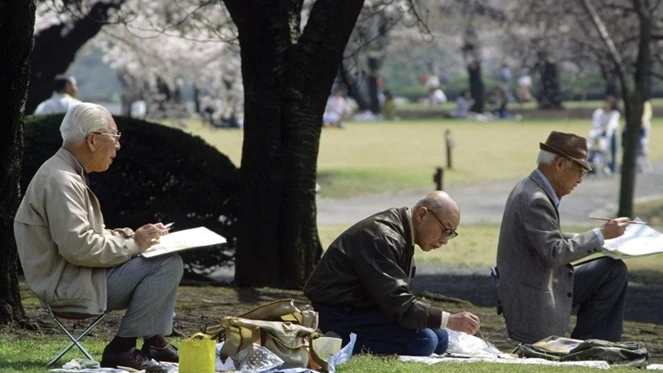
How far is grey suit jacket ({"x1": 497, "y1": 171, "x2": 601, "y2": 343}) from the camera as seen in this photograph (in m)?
7.71

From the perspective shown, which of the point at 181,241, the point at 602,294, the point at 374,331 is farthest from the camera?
the point at 602,294

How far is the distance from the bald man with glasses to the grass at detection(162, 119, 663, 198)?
57.8 ft

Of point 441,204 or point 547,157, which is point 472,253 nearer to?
point 547,157

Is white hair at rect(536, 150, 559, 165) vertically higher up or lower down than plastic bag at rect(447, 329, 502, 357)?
higher up

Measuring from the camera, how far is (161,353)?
6.50m

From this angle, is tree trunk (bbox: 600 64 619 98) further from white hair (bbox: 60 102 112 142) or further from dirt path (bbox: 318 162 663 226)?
white hair (bbox: 60 102 112 142)

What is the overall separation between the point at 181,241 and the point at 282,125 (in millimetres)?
4568

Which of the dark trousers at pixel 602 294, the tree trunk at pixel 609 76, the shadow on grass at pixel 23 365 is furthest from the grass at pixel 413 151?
the shadow on grass at pixel 23 365

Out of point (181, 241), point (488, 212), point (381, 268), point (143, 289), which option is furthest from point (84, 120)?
point (488, 212)

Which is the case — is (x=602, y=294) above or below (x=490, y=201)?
above

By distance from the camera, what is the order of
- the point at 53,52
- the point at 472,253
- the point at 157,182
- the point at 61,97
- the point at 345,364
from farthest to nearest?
the point at 53,52, the point at 472,253, the point at 61,97, the point at 157,182, the point at 345,364

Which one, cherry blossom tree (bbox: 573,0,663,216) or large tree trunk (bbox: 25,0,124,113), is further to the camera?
large tree trunk (bbox: 25,0,124,113)

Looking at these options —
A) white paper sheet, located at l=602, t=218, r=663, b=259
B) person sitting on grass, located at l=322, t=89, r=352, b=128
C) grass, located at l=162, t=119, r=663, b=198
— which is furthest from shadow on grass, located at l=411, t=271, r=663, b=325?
person sitting on grass, located at l=322, t=89, r=352, b=128

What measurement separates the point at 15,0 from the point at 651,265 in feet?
33.2
